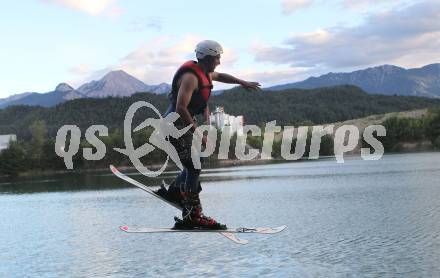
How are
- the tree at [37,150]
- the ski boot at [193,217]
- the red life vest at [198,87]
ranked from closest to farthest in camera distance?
1. the red life vest at [198,87]
2. the ski boot at [193,217]
3. the tree at [37,150]

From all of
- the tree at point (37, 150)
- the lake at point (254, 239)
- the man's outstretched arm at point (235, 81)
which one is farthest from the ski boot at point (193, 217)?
the tree at point (37, 150)

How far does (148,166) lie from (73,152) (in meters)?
21.3

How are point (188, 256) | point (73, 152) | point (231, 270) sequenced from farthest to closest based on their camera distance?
point (73, 152)
point (188, 256)
point (231, 270)

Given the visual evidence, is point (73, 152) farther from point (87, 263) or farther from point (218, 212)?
point (87, 263)

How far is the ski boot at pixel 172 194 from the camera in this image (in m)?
12.4

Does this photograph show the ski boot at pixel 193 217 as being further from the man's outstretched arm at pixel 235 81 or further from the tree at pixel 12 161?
the tree at pixel 12 161

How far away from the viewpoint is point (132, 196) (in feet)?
249

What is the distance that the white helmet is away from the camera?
1109cm

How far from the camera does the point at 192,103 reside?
11094 mm

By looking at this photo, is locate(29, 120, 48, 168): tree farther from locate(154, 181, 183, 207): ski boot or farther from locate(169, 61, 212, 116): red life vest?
locate(169, 61, 212, 116): red life vest

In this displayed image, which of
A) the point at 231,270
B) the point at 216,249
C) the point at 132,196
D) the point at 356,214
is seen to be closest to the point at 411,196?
the point at 356,214

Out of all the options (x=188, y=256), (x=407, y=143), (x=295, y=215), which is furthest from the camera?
(x=407, y=143)

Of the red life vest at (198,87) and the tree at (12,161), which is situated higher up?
the red life vest at (198,87)

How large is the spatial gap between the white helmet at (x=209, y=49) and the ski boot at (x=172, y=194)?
292 centimetres
